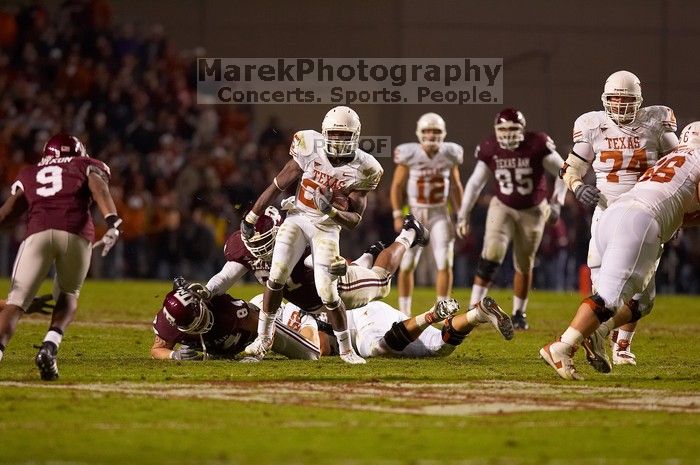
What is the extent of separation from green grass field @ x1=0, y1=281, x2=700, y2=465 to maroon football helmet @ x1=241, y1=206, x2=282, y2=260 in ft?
2.43

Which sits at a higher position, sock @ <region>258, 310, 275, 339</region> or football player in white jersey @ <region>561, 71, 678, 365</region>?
football player in white jersey @ <region>561, 71, 678, 365</region>

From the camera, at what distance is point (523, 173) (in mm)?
11844

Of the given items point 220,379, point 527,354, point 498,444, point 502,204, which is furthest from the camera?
point 502,204

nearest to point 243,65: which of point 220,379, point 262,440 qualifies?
point 220,379

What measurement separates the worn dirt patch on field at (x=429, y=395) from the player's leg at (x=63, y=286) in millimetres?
193

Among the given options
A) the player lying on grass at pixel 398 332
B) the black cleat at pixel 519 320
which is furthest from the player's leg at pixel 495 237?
the player lying on grass at pixel 398 332

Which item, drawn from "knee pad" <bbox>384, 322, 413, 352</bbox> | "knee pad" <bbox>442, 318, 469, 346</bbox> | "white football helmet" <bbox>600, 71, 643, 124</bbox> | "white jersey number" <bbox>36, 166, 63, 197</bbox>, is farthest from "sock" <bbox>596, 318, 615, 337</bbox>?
"white jersey number" <bbox>36, 166, 63, 197</bbox>

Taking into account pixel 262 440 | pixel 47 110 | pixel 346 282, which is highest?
pixel 47 110

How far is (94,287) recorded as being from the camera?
697 inches

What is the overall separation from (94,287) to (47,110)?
10.5 feet

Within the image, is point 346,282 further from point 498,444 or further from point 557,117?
point 557,117

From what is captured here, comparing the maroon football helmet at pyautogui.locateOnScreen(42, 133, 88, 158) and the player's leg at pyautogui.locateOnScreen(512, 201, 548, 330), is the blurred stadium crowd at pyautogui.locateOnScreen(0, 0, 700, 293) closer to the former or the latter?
the player's leg at pyautogui.locateOnScreen(512, 201, 548, 330)

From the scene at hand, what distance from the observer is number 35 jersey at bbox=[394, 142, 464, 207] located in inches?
503

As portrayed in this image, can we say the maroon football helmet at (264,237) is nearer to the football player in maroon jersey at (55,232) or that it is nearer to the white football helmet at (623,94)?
the football player in maroon jersey at (55,232)
